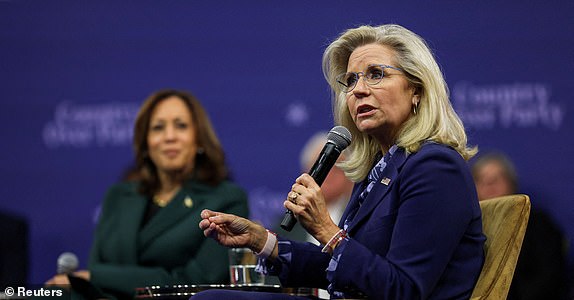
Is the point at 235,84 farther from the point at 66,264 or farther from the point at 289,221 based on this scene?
the point at 289,221

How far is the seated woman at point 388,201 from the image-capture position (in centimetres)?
246

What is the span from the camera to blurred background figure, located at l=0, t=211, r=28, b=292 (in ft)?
18.0

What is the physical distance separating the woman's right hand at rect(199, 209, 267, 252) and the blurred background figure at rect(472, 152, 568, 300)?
2942 mm

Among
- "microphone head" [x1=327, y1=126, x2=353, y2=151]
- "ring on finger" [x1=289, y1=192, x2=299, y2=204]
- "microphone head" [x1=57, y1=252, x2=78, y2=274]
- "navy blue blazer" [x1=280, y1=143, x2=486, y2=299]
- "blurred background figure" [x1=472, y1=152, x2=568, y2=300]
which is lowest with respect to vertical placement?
"blurred background figure" [x1=472, y1=152, x2=568, y2=300]

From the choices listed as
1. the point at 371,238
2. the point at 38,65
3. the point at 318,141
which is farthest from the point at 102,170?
the point at 371,238

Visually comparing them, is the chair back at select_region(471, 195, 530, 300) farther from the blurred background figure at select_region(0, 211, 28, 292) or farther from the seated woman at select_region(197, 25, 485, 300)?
the blurred background figure at select_region(0, 211, 28, 292)

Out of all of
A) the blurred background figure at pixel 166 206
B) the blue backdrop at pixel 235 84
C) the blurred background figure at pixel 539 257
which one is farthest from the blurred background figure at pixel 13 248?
the blurred background figure at pixel 539 257

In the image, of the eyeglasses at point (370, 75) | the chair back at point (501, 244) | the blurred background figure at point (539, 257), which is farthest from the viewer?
the blurred background figure at point (539, 257)

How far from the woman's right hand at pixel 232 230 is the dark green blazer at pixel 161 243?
1496 millimetres

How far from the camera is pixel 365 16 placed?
5.74 meters

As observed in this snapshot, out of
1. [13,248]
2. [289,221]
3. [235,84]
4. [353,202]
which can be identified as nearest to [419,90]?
[353,202]

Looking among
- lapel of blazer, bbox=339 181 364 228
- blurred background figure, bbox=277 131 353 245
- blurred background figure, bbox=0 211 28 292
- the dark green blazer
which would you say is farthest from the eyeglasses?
blurred background figure, bbox=0 211 28 292

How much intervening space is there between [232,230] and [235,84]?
332 cm

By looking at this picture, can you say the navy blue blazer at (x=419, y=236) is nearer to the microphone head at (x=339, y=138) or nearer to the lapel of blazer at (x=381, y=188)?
the lapel of blazer at (x=381, y=188)
